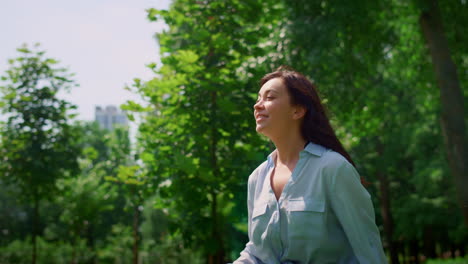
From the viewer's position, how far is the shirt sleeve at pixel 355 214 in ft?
6.77

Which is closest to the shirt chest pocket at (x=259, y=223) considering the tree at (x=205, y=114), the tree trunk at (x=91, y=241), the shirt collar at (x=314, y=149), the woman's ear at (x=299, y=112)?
the shirt collar at (x=314, y=149)

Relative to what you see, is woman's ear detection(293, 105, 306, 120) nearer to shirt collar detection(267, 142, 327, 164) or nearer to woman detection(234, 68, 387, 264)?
woman detection(234, 68, 387, 264)

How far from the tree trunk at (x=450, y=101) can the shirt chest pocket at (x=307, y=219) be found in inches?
303

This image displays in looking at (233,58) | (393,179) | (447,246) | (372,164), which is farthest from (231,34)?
(447,246)

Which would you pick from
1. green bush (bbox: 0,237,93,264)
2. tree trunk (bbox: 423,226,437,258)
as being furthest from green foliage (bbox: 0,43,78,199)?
tree trunk (bbox: 423,226,437,258)

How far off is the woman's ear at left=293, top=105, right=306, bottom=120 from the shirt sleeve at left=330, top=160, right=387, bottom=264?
40 centimetres

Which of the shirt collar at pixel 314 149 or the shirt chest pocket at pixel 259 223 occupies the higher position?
the shirt collar at pixel 314 149

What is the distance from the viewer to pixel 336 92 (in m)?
10.2

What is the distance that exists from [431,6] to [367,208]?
8.77m

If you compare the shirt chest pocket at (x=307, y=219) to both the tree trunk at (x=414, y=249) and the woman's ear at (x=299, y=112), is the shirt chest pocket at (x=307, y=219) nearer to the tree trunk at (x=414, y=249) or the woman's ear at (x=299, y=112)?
the woman's ear at (x=299, y=112)

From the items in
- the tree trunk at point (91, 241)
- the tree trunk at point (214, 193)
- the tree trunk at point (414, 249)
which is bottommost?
the tree trunk at point (414, 249)

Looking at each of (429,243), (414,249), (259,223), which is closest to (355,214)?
(259,223)

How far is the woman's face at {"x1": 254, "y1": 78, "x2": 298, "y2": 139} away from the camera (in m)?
2.43

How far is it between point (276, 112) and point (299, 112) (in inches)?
4.8
